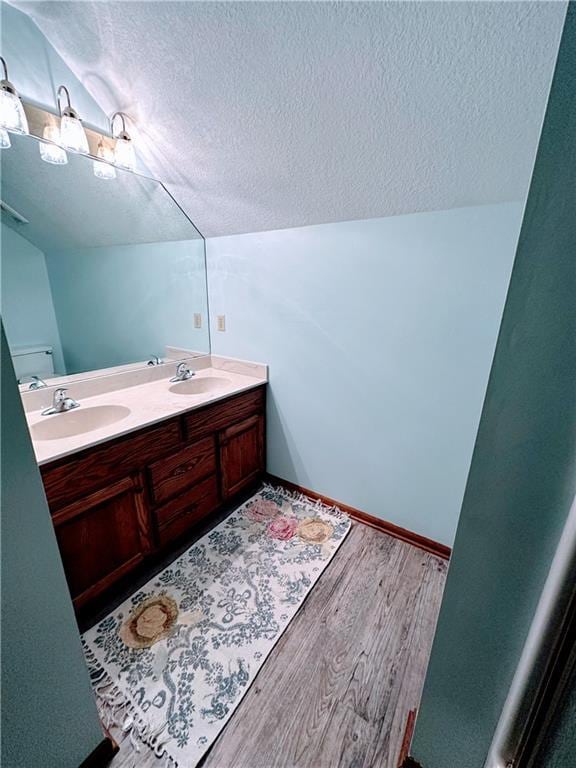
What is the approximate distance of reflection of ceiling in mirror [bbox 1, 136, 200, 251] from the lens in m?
1.22

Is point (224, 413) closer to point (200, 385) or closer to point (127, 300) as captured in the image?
point (200, 385)

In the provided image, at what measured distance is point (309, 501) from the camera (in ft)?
6.39

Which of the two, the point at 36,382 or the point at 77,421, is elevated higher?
the point at 36,382

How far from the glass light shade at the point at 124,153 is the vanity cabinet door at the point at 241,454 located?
4.74 ft

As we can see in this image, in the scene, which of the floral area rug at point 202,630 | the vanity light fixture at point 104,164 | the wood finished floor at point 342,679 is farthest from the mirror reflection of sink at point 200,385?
the wood finished floor at point 342,679

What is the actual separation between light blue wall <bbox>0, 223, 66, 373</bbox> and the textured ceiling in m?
0.75

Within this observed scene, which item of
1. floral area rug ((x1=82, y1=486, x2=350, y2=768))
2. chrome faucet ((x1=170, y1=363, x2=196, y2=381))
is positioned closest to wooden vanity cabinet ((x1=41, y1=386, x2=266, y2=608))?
floral area rug ((x1=82, y1=486, x2=350, y2=768))

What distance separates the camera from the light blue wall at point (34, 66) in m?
1.06

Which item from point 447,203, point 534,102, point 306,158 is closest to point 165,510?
point 306,158

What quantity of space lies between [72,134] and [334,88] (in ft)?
3.64

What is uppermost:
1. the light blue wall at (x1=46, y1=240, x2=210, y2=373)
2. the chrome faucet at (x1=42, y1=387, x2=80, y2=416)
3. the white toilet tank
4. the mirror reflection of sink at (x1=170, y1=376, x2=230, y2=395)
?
the light blue wall at (x1=46, y1=240, x2=210, y2=373)

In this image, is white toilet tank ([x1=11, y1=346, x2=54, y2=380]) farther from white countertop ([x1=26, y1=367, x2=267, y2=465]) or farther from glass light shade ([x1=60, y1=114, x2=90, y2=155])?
glass light shade ([x1=60, y1=114, x2=90, y2=155])

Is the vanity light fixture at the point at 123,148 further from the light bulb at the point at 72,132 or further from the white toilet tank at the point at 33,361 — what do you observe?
the white toilet tank at the point at 33,361

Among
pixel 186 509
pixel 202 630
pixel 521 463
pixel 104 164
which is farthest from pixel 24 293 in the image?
pixel 521 463
